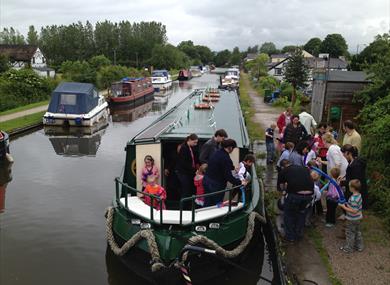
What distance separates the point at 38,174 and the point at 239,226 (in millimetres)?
8480

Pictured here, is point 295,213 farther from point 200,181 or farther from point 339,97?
point 339,97

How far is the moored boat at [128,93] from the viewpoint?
2905cm

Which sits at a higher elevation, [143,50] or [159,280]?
[143,50]

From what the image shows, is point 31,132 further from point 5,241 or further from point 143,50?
point 143,50

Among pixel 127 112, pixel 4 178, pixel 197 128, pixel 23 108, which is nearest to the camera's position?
pixel 197 128

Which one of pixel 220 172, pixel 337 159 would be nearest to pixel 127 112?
pixel 337 159

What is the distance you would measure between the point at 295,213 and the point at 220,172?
1.61 metres

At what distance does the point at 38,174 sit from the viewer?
41.5ft

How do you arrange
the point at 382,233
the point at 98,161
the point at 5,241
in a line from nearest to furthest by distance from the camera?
the point at 382,233 → the point at 5,241 → the point at 98,161

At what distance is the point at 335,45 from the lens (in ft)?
329

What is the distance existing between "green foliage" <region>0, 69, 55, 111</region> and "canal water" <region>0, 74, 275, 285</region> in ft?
33.9

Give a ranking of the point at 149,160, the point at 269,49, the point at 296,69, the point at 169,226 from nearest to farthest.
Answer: the point at 169,226, the point at 149,160, the point at 296,69, the point at 269,49

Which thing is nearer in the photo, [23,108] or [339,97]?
[339,97]

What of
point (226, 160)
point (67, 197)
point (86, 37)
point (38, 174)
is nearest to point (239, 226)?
point (226, 160)
